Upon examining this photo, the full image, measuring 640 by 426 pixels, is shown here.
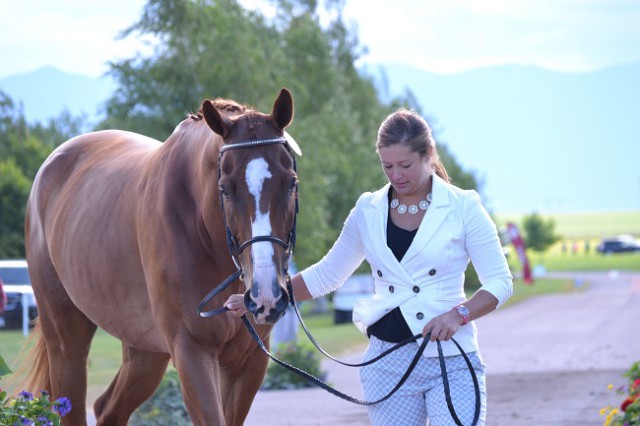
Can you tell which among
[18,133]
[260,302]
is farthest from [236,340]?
[18,133]

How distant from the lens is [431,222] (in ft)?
14.0

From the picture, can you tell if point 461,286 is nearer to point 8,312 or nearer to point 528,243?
point 8,312

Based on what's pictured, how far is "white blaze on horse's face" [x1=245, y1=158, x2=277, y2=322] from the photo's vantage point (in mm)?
4188

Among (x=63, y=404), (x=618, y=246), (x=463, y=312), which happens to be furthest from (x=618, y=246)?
(x=463, y=312)

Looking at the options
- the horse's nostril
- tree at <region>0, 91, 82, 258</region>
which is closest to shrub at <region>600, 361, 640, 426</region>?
the horse's nostril

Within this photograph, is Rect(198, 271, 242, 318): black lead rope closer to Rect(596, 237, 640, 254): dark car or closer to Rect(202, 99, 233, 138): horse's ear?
Rect(202, 99, 233, 138): horse's ear

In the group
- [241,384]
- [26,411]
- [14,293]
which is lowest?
[14,293]

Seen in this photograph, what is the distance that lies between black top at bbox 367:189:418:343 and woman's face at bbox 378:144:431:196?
18 cm

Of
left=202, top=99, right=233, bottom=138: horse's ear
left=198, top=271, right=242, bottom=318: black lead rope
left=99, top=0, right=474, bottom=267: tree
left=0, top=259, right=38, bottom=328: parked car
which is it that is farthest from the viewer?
left=0, top=259, right=38, bottom=328: parked car

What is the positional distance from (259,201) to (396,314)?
704 millimetres

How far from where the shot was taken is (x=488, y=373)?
615 inches

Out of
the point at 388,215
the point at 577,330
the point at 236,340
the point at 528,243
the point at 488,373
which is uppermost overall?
the point at 388,215

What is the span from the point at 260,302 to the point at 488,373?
39.0 feet

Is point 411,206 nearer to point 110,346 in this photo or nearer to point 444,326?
point 444,326
